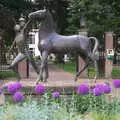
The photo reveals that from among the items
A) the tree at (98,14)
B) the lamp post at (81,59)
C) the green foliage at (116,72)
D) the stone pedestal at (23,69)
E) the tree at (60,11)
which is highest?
the tree at (60,11)

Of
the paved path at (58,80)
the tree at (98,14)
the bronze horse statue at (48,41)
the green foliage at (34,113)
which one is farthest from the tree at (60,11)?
the green foliage at (34,113)

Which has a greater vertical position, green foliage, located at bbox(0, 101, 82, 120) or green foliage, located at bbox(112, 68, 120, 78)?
green foliage, located at bbox(0, 101, 82, 120)

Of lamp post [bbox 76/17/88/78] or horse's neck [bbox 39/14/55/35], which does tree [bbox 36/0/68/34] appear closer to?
lamp post [bbox 76/17/88/78]

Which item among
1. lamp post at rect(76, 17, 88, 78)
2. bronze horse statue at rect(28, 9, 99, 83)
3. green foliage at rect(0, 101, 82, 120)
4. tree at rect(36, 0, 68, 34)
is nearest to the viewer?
green foliage at rect(0, 101, 82, 120)

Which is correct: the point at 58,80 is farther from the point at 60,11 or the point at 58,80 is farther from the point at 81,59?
the point at 60,11

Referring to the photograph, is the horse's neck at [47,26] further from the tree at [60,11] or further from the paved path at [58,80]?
the tree at [60,11]

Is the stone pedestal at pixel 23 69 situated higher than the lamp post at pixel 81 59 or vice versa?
the lamp post at pixel 81 59

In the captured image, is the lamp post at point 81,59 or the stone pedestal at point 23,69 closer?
the lamp post at point 81,59

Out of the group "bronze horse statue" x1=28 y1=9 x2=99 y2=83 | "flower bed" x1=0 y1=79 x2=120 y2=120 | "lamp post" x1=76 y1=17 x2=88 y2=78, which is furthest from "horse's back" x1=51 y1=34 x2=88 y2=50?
"lamp post" x1=76 y1=17 x2=88 y2=78

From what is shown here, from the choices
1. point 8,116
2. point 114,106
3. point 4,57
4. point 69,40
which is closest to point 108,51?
point 4,57

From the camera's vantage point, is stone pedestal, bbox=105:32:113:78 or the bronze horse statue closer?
the bronze horse statue

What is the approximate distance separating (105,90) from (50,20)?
4.48 m

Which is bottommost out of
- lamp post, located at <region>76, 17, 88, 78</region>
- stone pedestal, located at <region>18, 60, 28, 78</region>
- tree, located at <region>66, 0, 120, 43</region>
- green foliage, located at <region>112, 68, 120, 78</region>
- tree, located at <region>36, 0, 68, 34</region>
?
green foliage, located at <region>112, 68, 120, 78</region>

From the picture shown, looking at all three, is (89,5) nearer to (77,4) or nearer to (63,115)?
(77,4)
